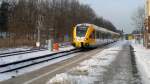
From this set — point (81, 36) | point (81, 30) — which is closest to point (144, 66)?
point (81, 36)

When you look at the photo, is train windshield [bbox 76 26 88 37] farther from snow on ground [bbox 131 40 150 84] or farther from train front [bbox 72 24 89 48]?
snow on ground [bbox 131 40 150 84]

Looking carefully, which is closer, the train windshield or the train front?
the train front

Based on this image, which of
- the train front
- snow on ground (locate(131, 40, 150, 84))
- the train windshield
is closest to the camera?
snow on ground (locate(131, 40, 150, 84))

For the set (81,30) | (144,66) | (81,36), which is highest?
(81,30)

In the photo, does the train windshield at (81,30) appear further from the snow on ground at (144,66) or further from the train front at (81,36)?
the snow on ground at (144,66)

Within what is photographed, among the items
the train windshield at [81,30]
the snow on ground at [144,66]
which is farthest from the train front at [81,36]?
the snow on ground at [144,66]

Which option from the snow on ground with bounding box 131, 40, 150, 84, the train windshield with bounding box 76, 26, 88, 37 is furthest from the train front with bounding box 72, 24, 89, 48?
the snow on ground with bounding box 131, 40, 150, 84

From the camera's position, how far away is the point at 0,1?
98.3 meters

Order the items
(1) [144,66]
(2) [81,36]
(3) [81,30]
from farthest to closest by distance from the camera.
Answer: (3) [81,30] < (2) [81,36] < (1) [144,66]

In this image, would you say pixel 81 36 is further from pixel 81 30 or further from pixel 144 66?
pixel 144 66

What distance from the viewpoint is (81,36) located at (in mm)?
45750

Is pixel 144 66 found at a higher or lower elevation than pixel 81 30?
lower

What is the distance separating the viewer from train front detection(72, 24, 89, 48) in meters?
45.2

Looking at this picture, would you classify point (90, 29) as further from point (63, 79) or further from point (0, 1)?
point (0, 1)
